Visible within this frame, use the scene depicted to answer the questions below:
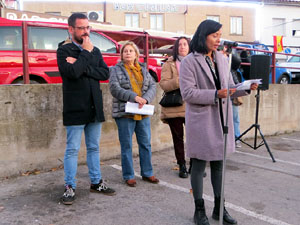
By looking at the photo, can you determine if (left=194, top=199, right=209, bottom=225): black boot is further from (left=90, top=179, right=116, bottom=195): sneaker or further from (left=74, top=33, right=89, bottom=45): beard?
(left=74, top=33, right=89, bottom=45): beard

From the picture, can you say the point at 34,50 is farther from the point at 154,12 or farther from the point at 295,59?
the point at 154,12

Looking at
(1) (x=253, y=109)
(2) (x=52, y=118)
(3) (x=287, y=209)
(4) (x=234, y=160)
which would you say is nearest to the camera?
(3) (x=287, y=209)

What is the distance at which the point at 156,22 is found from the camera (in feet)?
88.1

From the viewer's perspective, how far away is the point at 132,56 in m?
4.11

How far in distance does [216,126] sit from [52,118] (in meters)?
2.70

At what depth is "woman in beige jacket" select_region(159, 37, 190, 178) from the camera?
442 cm

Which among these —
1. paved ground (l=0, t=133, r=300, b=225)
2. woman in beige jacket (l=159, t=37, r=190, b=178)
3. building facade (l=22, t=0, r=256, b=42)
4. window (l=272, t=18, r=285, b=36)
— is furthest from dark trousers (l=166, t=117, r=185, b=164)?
window (l=272, t=18, r=285, b=36)

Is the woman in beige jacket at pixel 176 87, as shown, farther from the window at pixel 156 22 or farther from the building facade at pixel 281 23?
the building facade at pixel 281 23

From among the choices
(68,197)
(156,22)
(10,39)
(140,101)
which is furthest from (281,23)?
(68,197)

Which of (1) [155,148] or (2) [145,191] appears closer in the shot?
(2) [145,191]

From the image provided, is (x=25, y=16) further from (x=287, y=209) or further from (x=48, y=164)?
(x=287, y=209)

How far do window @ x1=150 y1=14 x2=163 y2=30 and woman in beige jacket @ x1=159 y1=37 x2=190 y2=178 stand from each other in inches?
909

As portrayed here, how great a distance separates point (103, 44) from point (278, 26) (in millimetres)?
26851

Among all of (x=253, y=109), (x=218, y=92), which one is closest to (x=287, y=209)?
(x=218, y=92)
